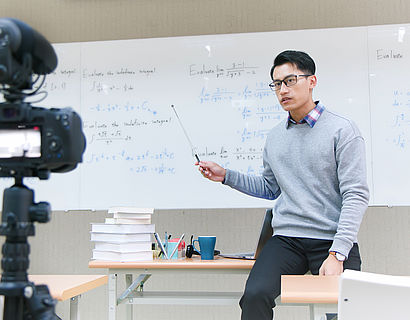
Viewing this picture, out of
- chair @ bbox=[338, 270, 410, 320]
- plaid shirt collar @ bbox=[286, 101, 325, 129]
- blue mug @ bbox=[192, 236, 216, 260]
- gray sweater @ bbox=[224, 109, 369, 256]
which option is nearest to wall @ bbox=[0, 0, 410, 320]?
blue mug @ bbox=[192, 236, 216, 260]

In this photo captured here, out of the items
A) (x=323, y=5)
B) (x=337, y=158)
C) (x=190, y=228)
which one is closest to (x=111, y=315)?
(x=190, y=228)

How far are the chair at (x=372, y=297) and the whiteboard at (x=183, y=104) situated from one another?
1.99 meters

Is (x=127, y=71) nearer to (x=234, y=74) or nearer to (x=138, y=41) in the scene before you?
(x=138, y=41)

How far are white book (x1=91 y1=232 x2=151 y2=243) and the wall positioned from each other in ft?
2.70

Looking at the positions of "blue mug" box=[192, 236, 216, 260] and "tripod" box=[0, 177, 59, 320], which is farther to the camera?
"blue mug" box=[192, 236, 216, 260]

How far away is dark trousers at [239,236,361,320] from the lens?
1747mm

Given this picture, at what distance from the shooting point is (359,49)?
289 centimetres

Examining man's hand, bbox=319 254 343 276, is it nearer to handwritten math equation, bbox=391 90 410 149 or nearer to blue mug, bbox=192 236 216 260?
blue mug, bbox=192 236 216 260

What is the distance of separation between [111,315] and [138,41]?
1778mm

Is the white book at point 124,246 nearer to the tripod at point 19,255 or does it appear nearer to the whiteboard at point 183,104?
the whiteboard at point 183,104

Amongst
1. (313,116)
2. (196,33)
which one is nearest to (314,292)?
(313,116)

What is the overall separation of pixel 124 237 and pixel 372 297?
4.68ft

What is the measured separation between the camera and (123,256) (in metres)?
2.15

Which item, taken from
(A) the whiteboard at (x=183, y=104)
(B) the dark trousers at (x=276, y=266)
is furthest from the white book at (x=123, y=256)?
(A) the whiteboard at (x=183, y=104)
